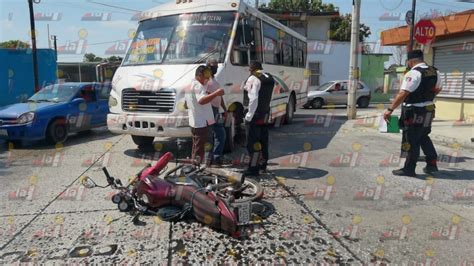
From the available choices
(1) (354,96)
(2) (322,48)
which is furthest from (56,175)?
(2) (322,48)

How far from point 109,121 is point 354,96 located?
29.3 feet

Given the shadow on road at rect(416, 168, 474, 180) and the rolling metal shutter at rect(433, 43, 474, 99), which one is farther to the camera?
the rolling metal shutter at rect(433, 43, 474, 99)

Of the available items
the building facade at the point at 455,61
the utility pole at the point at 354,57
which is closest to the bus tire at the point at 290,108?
the utility pole at the point at 354,57

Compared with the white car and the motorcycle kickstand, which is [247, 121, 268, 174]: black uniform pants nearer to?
the motorcycle kickstand

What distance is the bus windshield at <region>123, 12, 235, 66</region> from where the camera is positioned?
6812mm

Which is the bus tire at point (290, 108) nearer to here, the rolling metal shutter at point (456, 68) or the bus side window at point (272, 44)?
the bus side window at point (272, 44)

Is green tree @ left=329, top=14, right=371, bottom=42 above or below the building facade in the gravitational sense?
above

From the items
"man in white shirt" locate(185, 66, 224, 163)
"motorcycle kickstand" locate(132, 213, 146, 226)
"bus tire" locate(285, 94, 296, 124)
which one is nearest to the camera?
"motorcycle kickstand" locate(132, 213, 146, 226)

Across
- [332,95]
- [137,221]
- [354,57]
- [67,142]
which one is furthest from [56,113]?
[332,95]

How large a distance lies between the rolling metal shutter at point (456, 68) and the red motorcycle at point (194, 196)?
9919 mm

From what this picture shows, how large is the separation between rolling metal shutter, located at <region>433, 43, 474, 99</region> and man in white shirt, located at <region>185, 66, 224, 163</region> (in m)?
9.35

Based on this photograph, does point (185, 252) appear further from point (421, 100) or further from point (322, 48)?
point (322, 48)

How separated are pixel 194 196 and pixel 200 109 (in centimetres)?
194

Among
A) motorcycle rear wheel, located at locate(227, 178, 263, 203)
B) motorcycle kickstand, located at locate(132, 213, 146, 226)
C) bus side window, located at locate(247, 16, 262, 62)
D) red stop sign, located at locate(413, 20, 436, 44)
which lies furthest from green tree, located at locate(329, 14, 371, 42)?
motorcycle kickstand, located at locate(132, 213, 146, 226)
